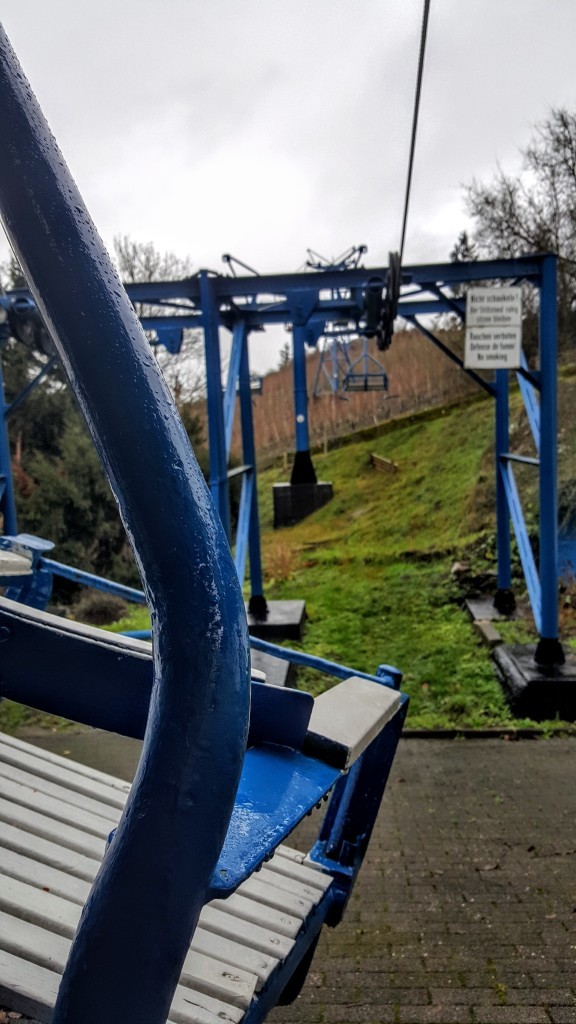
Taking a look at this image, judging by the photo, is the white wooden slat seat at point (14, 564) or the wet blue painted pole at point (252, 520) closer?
the white wooden slat seat at point (14, 564)

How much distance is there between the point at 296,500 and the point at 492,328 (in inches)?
436

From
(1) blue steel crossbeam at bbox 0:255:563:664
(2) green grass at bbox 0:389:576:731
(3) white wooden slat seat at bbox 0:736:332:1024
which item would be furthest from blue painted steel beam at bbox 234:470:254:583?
(3) white wooden slat seat at bbox 0:736:332:1024

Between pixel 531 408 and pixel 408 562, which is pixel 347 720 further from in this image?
pixel 408 562

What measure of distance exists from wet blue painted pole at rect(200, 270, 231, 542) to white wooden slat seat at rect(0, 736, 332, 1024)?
380cm

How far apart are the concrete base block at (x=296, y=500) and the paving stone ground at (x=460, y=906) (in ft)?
38.9

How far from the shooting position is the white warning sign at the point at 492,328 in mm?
5824

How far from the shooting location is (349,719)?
126 cm

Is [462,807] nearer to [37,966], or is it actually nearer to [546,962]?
[546,962]

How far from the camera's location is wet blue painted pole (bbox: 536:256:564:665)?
5.81 meters

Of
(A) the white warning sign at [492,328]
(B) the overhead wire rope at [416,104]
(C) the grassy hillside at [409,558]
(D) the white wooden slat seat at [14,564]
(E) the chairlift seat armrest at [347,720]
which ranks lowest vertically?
(C) the grassy hillside at [409,558]

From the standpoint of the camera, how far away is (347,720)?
4.12 feet

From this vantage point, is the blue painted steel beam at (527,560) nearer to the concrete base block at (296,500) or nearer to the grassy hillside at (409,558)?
the grassy hillside at (409,558)

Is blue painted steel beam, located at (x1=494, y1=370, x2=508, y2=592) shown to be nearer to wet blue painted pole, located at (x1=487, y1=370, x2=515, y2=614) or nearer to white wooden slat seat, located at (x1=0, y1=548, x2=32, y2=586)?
wet blue painted pole, located at (x1=487, y1=370, x2=515, y2=614)

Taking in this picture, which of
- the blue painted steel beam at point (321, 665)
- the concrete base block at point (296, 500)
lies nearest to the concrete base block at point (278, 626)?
the blue painted steel beam at point (321, 665)
